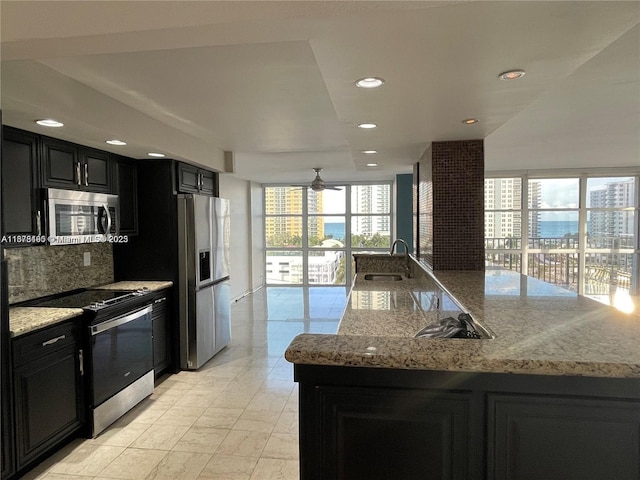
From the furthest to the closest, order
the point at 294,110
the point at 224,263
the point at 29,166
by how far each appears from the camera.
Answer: the point at 224,263 < the point at 294,110 < the point at 29,166

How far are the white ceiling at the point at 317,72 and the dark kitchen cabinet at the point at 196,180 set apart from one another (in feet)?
0.56

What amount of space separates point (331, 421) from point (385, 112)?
75.4 inches

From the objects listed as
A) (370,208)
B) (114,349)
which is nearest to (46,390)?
(114,349)

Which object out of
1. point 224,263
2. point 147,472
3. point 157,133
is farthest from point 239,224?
point 147,472

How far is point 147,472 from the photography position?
2.34 meters

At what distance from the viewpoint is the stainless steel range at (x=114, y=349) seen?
2.74m

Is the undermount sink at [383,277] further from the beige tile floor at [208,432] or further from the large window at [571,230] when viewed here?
the large window at [571,230]

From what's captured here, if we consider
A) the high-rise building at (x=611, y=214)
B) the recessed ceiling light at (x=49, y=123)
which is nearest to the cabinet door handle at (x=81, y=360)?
the recessed ceiling light at (x=49, y=123)

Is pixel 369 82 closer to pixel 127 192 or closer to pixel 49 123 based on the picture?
pixel 49 123

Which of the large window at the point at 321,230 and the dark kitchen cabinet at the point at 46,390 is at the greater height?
Result: the large window at the point at 321,230

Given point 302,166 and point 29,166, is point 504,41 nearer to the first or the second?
point 29,166

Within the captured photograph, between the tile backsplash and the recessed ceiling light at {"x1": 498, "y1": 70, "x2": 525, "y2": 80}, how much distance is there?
10.8 ft

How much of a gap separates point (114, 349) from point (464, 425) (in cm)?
281

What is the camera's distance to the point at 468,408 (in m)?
0.95
